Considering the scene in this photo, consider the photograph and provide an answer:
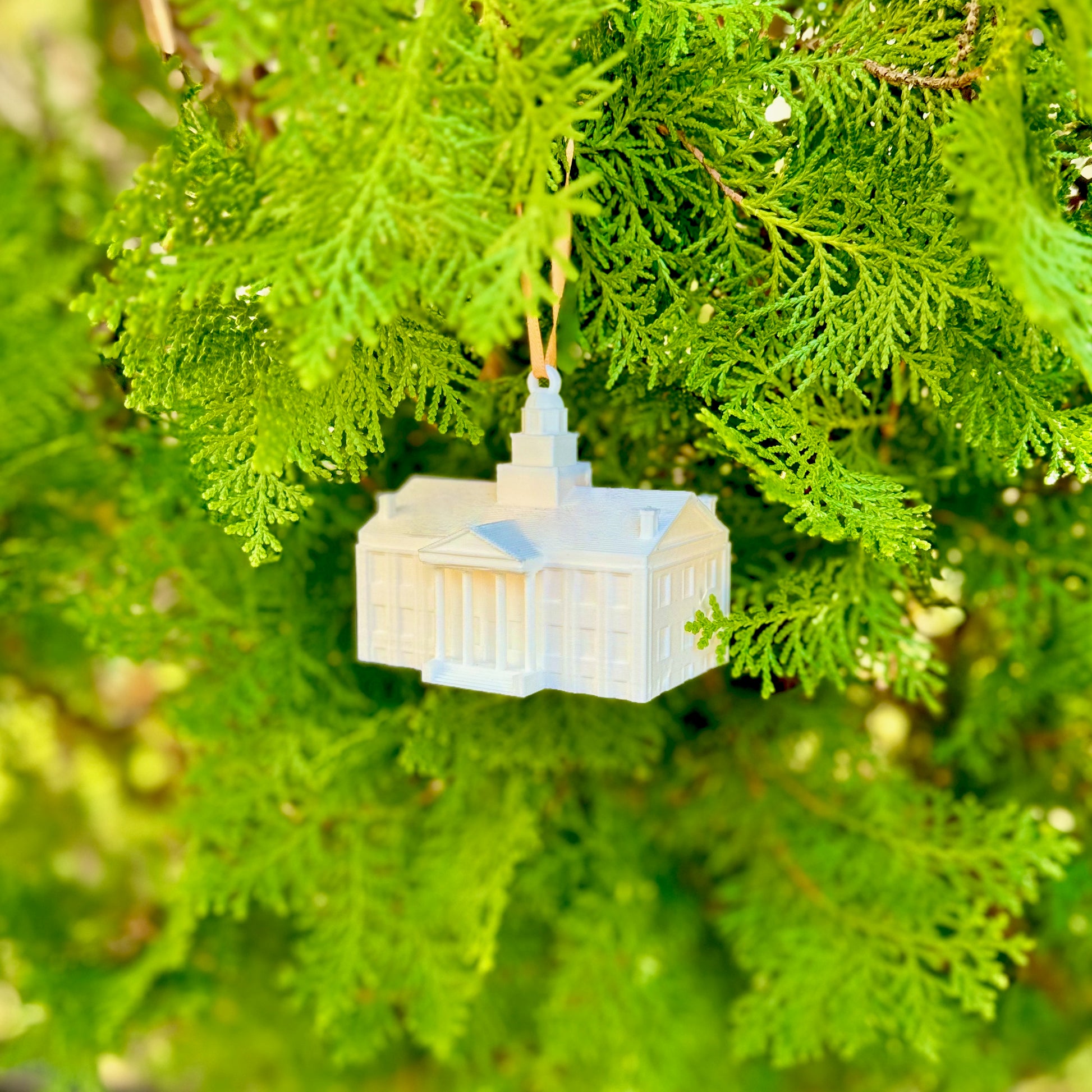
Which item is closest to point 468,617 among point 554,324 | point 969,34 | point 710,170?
point 554,324

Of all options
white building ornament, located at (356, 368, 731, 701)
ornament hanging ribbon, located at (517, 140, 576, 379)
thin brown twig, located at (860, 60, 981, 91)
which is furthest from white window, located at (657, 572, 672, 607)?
thin brown twig, located at (860, 60, 981, 91)

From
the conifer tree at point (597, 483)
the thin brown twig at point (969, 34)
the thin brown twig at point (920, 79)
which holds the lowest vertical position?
the conifer tree at point (597, 483)

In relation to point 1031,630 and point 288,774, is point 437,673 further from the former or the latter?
point 1031,630

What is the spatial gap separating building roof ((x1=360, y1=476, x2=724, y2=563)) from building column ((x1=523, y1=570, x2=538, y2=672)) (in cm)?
1

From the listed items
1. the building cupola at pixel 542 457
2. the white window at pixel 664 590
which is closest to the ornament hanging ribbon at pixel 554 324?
the building cupola at pixel 542 457

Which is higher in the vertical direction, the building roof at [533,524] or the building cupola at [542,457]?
the building cupola at [542,457]

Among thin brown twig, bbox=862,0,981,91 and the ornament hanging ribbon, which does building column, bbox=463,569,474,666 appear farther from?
thin brown twig, bbox=862,0,981,91

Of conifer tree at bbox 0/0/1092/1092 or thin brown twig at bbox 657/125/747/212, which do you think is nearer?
conifer tree at bbox 0/0/1092/1092

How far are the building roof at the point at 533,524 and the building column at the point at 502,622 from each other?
0.02m

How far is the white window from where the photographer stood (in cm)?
41

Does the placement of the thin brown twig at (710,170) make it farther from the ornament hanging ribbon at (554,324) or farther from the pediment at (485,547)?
the pediment at (485,547)

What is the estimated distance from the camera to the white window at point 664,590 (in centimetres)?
41

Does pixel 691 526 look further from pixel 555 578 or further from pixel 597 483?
pixel 597 483

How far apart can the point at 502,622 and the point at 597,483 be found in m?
0.21
